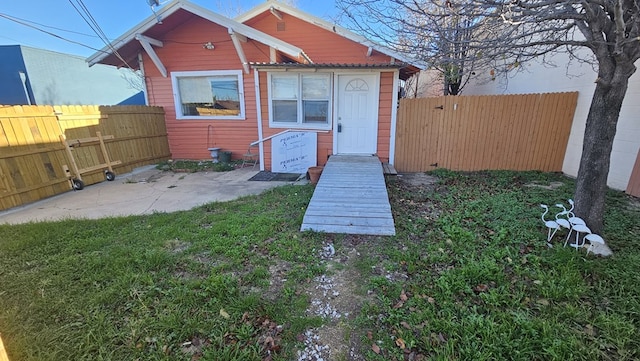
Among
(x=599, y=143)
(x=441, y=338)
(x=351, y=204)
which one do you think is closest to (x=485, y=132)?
(x=599, y=143)

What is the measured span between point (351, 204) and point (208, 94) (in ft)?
21.7

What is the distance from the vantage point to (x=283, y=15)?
27.9 ft

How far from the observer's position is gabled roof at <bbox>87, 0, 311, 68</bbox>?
684 cm

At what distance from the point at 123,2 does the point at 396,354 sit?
17149 mm

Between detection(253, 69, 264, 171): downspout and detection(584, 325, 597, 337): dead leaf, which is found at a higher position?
detection(253, 69, 264, 171): downspout

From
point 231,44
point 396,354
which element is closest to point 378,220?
point 396,354

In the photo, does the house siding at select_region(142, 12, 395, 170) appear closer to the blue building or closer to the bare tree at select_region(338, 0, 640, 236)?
the bare tree at select_region(338, 0, 640, 236)

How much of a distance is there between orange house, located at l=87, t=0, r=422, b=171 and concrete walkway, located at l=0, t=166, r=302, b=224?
4.82 ft

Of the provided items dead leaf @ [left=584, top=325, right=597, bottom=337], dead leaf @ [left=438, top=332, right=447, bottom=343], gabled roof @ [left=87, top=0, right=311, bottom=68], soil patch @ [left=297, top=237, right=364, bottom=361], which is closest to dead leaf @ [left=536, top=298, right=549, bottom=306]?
dead leaf @ [left=584, top=325, right=597, bottom=337]

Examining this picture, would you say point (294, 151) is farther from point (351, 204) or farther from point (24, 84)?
point (24, 84)

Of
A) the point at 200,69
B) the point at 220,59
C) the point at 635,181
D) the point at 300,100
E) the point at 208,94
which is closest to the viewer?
the point at 635,181

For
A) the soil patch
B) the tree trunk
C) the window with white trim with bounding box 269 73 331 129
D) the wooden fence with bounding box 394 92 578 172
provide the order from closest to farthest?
the soil patch → the tree trunk → the wooden fence with bounding box 394 92 578 172 → the window with white trim with bounding box 269 73 331 129

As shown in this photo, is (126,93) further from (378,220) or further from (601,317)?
(601,317)

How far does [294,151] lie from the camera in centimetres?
700
